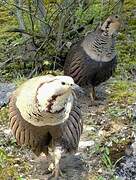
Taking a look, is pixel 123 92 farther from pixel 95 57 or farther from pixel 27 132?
pixel 27 132

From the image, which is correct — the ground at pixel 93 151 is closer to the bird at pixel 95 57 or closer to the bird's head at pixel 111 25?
the bird at pixel 95 57

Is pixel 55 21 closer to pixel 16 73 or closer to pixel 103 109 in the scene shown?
pixel 16 73

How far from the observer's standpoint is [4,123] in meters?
5.82

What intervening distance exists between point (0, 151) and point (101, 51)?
172 cm

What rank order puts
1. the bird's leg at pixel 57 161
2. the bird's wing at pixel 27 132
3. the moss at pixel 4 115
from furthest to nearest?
the moss at pixel 4 115, the bird's leg at pixel 57 161, the bird's wing at pixel 27 132

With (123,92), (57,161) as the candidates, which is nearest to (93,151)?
(57,161)

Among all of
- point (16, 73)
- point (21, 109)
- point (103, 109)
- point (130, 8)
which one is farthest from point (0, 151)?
point (130, 8)

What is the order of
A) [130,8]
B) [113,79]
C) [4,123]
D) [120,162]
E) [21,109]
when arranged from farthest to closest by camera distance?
[130,8], [113,79], [4,123], [120,162], [21,109]

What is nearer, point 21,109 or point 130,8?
point 21,109

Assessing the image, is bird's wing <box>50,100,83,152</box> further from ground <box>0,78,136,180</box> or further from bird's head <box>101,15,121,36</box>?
bird's head <box>101,15,121,36</box>

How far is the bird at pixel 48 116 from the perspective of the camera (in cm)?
416

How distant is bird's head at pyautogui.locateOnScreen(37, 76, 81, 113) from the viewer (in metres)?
4.04

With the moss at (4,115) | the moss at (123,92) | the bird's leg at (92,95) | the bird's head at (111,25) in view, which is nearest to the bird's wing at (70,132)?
the moss at (4,115)

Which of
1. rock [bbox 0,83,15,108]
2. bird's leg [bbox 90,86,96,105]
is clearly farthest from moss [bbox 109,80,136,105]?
rock [bbox 0,83,15,108]
